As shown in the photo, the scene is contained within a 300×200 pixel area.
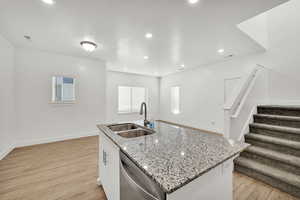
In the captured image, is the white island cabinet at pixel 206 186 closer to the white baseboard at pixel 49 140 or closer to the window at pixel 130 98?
the white baseboard at pixel 49 140

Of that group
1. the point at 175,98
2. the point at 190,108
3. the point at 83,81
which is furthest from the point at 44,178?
the point at 175,98

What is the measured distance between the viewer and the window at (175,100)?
6.17 m

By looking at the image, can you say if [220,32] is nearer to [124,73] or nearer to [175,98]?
[175,98]

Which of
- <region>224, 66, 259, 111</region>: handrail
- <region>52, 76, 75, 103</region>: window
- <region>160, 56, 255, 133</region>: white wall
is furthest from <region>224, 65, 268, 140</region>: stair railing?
<region>52, 76, 75, 103</region>: window

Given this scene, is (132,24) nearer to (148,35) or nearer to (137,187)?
(148,35)

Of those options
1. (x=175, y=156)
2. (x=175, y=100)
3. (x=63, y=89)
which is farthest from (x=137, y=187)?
(x=175, y=100)

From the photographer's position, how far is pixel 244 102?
256 centimetres

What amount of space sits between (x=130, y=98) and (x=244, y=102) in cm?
506

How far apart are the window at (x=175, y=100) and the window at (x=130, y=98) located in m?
1.60

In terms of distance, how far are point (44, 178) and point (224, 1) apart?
12.8 ft

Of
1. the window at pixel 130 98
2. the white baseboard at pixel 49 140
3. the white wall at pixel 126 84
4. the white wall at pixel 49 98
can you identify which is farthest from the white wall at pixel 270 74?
the white baseboard at pixel 49 140

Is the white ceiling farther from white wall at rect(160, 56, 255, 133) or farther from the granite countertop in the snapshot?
the granite countertop

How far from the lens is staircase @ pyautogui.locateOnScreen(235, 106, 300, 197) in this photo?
1.71 meters

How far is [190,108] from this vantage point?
536cm
